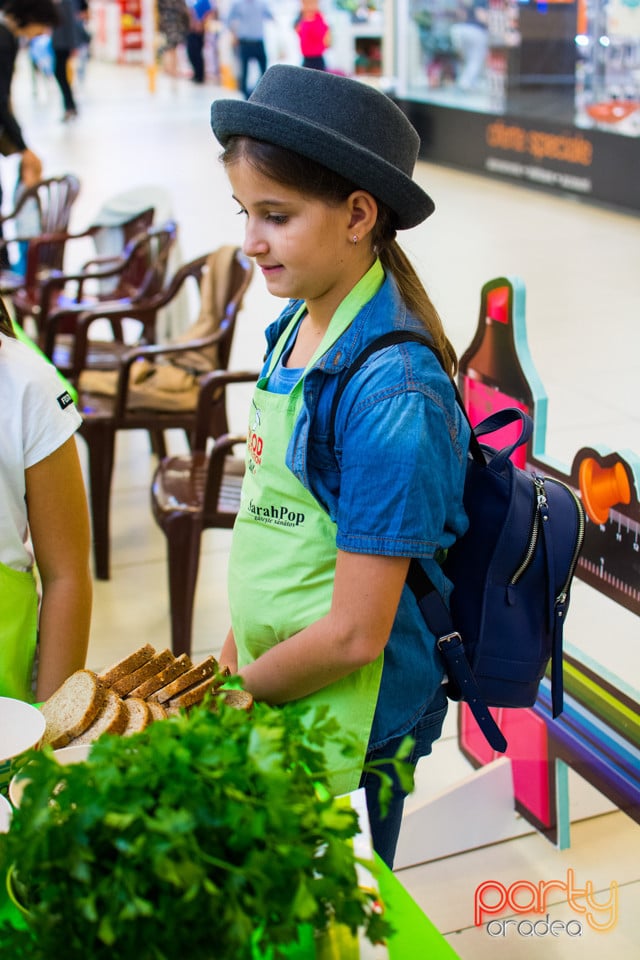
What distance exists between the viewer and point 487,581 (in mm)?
1468

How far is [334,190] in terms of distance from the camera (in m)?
1.29

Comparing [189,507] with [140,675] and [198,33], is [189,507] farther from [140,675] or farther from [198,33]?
[198,33]

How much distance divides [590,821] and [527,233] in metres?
6.71

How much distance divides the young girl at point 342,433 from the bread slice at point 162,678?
3.3 inches

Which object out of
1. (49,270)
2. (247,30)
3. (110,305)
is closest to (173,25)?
(247,30)

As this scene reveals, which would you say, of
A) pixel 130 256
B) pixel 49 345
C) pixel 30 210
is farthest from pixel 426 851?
pixel 30 210

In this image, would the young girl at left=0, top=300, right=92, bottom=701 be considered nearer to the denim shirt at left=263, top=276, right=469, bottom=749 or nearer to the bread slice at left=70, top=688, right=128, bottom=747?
the bread slice at left=70, top=688, right=128, bottom=747

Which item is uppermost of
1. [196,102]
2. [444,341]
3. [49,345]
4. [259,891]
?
[444,341]

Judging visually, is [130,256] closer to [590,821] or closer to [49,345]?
[49,345]

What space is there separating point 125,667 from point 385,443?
1.47ft

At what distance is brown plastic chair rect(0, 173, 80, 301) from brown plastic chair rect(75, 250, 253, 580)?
182 cm

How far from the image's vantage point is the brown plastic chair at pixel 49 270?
495cm

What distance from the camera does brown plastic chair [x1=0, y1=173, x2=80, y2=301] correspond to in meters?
5.53

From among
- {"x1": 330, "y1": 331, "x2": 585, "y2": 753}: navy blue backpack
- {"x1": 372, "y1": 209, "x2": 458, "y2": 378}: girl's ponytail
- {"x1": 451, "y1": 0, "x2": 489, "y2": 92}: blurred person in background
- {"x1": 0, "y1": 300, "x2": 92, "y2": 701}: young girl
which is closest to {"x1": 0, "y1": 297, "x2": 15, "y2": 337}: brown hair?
{"x1": 0, "y1": 300, "x2": 92, "y2": 701}: young girl
